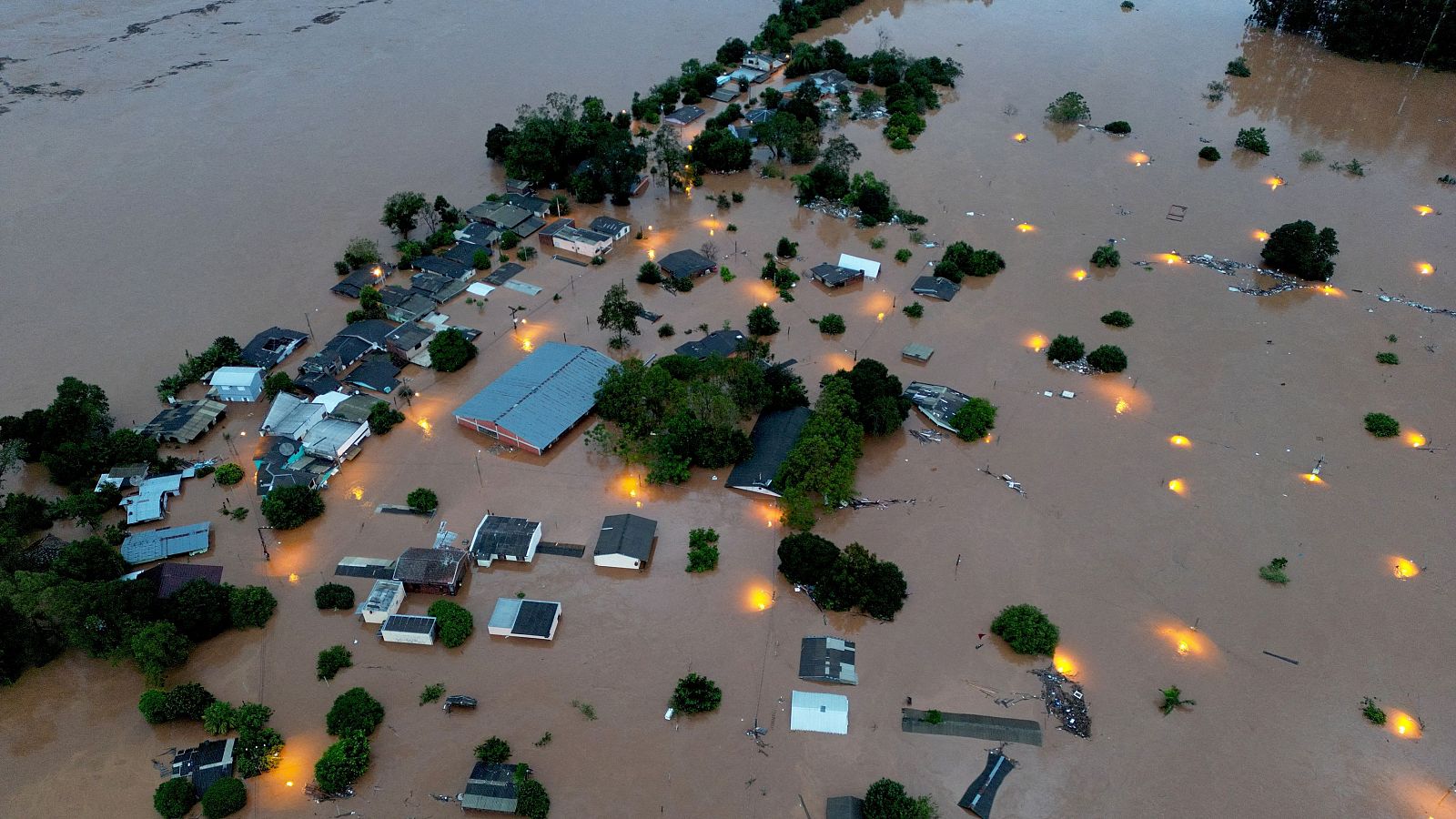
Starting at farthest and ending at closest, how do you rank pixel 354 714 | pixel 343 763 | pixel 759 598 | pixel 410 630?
pixel 759 598, pixel 410 630, pixel 354 714, pixel 343 763

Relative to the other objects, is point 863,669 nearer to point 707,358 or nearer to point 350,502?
point 707,358

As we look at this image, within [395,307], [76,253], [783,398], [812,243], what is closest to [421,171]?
[395,307]

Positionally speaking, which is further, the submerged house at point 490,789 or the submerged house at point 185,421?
the submerged house at point 185,421

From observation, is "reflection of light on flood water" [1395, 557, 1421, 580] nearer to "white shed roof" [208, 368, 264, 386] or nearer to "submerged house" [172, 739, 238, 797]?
"submerged house" [172, 739, 238, 797]

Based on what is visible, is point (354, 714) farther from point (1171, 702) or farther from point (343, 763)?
point (1171, 702)

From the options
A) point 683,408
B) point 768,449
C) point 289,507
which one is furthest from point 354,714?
point 768,449

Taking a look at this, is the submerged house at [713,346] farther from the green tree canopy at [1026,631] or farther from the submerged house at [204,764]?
the submerged house at [204,764]

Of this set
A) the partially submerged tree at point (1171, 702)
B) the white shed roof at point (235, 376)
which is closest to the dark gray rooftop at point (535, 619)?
the white shed roof at point (235, 376)
